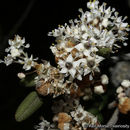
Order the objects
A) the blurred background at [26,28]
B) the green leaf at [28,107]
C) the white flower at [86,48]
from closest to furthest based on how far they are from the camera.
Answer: the white flower at [86,48] → the green leaf at [28,107] → the blurred background at [26,28]

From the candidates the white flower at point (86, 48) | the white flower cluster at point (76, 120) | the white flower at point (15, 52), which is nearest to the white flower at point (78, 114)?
the white flower cluster at point (76, 120)

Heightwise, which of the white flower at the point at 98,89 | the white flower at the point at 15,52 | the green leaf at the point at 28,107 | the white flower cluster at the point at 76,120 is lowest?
the white flower cluster at the point at 76,120

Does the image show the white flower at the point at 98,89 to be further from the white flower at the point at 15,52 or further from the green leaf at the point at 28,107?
the white flower at the point at 15,52

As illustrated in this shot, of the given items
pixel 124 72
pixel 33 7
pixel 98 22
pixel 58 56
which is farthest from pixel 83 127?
pixel 33 7

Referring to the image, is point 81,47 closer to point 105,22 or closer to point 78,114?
point 105,22

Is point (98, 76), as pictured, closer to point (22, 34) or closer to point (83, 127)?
point (83, 127)

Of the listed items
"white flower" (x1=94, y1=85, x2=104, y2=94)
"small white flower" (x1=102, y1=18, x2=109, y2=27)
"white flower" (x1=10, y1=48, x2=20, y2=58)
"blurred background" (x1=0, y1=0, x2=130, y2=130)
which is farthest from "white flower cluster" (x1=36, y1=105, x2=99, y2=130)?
"small white flower" (x1=102, y1=18, x2=109, y2=27)
